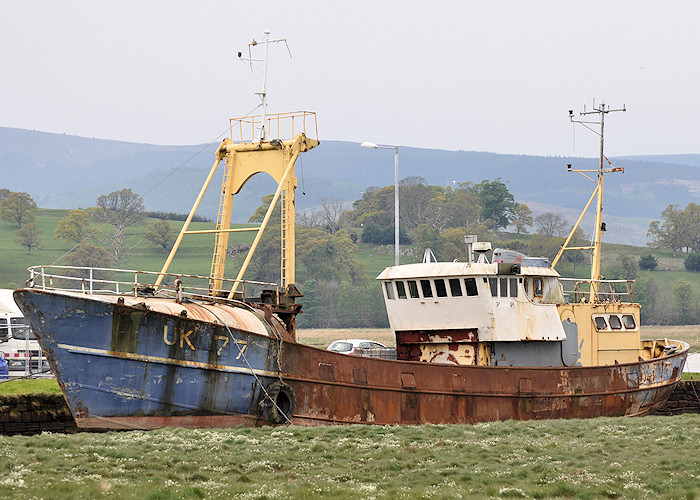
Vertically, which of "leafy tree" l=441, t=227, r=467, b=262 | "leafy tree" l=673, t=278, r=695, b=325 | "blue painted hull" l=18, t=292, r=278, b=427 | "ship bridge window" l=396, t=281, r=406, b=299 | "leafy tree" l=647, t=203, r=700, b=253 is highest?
"leafy tree" l=647, t=203, r=700, b=253

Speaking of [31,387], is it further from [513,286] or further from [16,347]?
[513,286]

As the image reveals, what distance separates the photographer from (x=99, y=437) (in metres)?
20.2

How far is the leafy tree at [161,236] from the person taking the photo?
118 m

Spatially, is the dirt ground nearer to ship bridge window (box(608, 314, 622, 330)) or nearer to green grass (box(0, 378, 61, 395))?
ship bridge window (box(608, 314, 622, 330))

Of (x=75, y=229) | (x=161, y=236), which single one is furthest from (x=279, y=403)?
(x=161, y=236)

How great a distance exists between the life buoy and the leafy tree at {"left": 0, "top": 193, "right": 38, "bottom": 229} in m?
101

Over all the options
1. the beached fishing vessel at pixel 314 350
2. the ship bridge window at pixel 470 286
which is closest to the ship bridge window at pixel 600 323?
the beached fishing vessel at pixel 314 350

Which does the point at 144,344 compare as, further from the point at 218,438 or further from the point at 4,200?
the point at 4,200

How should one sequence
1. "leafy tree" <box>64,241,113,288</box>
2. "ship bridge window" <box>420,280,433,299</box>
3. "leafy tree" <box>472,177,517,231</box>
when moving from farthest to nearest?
"leafy tree" <box>472,177,517,231</box>, "leafy tree" <box>64,241,113,288</box>, "ship bridge window" <box>420,280,433,299</box>

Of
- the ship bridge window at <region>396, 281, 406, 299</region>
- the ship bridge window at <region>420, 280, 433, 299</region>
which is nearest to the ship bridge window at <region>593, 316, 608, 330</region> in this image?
the ship bridge window at <region>420, 280, 433, 299</region>

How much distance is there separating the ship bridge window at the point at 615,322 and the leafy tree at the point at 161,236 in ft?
294

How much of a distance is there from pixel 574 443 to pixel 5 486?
11886mm

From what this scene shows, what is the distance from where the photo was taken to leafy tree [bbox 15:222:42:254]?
111600 mm

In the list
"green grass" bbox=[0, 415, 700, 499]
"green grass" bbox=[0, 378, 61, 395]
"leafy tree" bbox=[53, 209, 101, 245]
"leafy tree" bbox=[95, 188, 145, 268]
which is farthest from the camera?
"leafy tree" bbox=[95, 188, 145, 268]
